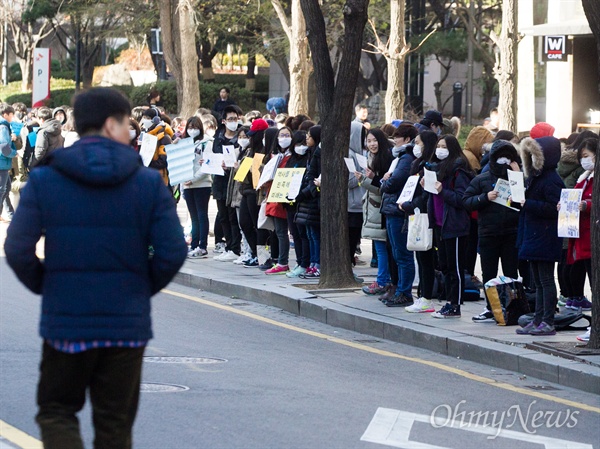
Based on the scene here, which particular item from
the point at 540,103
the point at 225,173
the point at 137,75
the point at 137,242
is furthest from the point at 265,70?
the point at 137,242

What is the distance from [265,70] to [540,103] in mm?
25769

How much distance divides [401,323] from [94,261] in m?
6.61

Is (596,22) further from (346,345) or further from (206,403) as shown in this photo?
(206,403)

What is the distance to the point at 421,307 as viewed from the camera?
11.6 metres

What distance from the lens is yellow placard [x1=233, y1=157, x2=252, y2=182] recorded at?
1490 cm

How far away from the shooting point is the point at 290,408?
24.9ft

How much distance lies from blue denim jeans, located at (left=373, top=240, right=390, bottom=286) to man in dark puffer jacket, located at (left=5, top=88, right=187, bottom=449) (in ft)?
26.1

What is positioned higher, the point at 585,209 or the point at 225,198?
the point at 585,209

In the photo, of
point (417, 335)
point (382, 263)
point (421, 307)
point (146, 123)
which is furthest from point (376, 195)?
point (146, 123)

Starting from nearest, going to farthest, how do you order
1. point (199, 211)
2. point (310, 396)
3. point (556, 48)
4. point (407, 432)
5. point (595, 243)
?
1. point (407, 432)
2. point (310, 396)
3. point (595, 243)
4. point (199, 211)
5. point (556, 48)

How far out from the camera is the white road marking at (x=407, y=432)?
680 centimetres

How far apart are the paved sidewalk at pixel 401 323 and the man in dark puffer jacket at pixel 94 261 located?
4.82 metres

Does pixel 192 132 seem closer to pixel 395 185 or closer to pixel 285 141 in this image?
pixel 285 141

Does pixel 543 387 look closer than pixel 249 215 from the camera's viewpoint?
Yes
